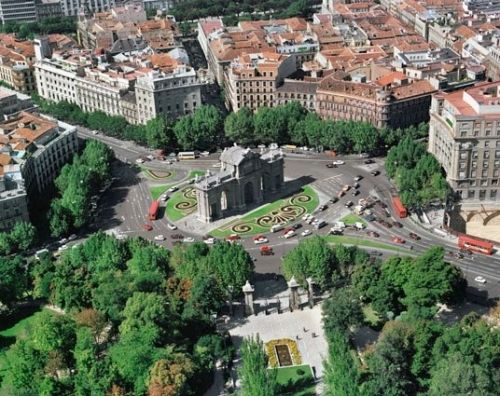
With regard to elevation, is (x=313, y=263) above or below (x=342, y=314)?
above

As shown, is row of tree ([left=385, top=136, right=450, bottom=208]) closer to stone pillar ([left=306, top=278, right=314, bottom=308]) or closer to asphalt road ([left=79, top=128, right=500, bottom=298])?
asphalt road ([left=79, top=128, right=500, bottom=298])

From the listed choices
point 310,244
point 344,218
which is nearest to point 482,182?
point 344,218

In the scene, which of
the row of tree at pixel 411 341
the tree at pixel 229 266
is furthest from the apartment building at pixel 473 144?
the tree at pixel 229 266

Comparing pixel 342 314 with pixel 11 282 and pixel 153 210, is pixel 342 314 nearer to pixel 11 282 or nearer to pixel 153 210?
pixel 11 282

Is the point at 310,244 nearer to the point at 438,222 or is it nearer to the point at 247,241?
the point at 247,241

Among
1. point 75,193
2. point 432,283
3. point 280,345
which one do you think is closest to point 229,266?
point 280,345

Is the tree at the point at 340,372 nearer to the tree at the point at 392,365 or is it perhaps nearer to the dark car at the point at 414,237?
the tree at the point at 392,365

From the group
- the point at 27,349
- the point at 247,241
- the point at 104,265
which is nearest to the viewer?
the point at 27,349
